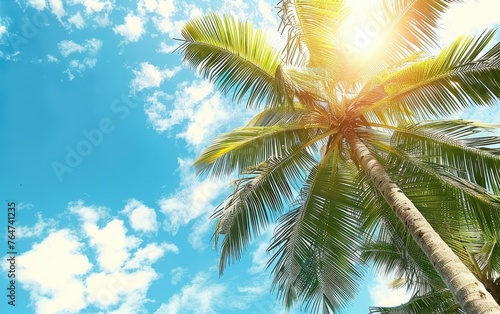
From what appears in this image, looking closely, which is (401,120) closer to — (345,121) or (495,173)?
(345,121)

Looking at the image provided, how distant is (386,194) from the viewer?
612cm

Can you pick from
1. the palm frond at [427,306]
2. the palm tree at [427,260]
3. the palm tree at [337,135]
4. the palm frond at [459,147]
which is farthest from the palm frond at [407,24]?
the palm frond at [427,306]

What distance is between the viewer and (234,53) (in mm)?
8203

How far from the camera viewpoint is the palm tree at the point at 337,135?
6.96 meters

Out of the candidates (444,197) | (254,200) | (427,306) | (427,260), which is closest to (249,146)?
(254,200)

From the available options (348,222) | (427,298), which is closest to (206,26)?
(348,222)

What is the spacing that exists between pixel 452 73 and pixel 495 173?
1851mm

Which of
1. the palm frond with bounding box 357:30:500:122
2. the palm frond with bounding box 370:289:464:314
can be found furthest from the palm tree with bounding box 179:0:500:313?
the palm frond with bounding box 370:289:464:314

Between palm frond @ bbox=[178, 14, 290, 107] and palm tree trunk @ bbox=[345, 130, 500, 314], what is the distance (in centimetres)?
266

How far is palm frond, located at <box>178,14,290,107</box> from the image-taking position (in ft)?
26.7

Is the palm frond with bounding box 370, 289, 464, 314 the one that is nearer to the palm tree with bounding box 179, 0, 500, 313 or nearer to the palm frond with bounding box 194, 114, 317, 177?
the palm tree with bounding box 179, 0, 500, 313

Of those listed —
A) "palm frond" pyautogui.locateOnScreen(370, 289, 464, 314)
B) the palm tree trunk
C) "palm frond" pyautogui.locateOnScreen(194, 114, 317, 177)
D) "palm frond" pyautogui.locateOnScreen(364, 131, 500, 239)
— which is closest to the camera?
the palm tree trunk

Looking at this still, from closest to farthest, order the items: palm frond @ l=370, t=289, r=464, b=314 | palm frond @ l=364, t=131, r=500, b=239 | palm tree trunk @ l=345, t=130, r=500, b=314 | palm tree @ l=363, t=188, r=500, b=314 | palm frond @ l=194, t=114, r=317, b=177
Result: palm tree trunk @ l=345, t=130, r=500, b=314
palm frond @ l=364, t=131, r=500, b=239
palm tree @ l=363, t=188, r=500, b=314
palm frond @ l=194, t=114, r=317, b=177
palm frond @ l=370, t=289, r=464, b=314

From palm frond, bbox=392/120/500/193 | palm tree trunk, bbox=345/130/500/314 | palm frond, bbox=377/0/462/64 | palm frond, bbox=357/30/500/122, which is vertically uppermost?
palm frond, bbox=377/0/462/64
